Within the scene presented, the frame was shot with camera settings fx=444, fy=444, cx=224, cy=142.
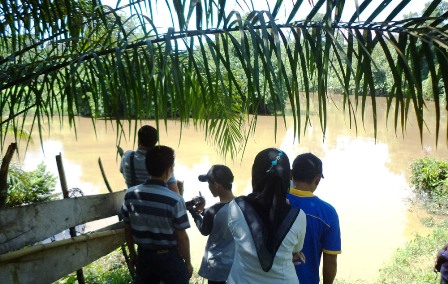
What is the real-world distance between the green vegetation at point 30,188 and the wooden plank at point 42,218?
361 centimetres

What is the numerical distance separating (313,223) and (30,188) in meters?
5.45

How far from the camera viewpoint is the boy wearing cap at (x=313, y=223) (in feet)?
5.69

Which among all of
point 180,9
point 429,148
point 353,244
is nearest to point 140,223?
point 180,9

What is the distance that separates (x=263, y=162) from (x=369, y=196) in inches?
334

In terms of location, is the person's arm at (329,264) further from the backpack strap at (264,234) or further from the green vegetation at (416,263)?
the green vegetation at (416,263)

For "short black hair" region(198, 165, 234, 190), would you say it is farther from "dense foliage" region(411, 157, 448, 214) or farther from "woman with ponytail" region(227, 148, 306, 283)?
"dense foliage" region(411, 157, 448, 214)

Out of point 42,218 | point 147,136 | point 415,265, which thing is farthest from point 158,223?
point 415,265

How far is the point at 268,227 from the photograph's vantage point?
1.37m

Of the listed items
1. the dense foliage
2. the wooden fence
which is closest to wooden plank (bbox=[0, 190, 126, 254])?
the wooden fence

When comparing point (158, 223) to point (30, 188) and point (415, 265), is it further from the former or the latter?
point (30, 188)

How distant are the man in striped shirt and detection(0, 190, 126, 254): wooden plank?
0.61 ft

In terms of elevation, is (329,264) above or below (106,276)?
above

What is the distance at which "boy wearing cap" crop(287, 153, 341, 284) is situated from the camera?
174 centimetres

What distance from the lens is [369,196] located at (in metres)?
9.33
